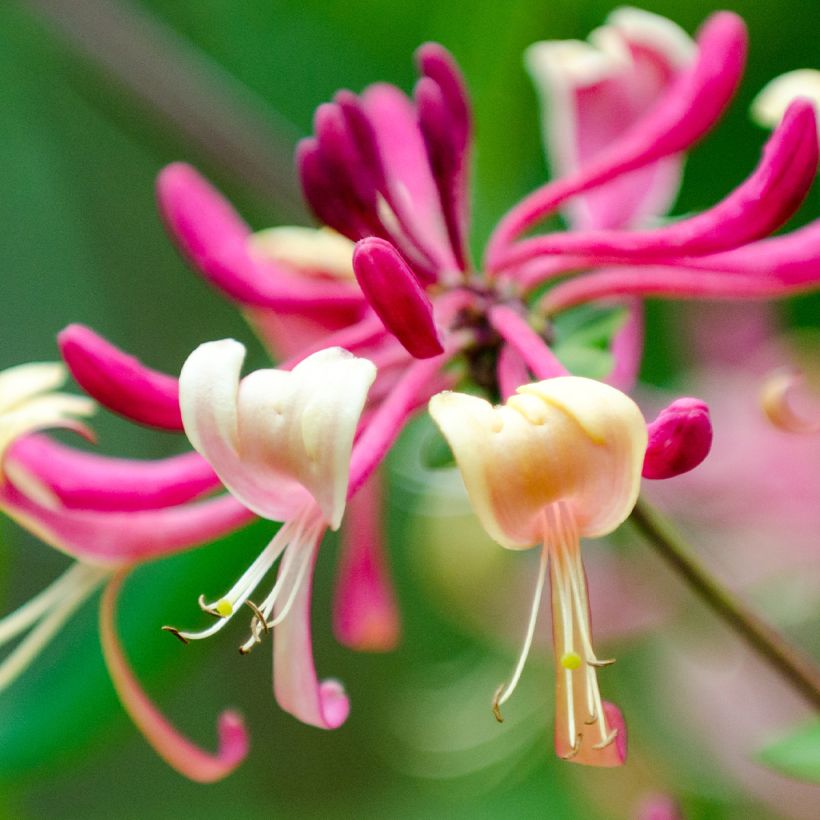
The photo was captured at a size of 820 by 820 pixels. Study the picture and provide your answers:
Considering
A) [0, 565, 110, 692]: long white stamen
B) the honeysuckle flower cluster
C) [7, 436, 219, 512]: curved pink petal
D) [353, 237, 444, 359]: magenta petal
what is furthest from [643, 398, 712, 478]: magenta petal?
[0, 565, 110, 692]: long white stamen

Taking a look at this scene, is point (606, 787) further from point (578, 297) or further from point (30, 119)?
point (30, 119)

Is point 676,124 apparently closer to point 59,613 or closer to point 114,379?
point 114,379

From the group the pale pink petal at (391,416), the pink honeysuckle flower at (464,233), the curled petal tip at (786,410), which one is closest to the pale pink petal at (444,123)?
the pink honeysuckle flower at (464,233)

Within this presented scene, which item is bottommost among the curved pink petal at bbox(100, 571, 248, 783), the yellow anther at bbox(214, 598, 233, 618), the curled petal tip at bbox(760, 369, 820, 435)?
the curled petal tip at bbox(760, 369, 820, 435)

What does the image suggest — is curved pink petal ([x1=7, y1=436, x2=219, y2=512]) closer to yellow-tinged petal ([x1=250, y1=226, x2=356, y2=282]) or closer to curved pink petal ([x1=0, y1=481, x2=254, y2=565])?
curved pink petal ([x1=0, y1=481, x2=254, y2=565])

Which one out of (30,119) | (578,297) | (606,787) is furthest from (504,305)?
(30,119)

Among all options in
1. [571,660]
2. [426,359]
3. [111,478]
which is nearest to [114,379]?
[111,478]
